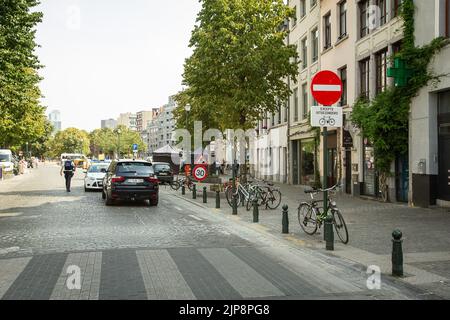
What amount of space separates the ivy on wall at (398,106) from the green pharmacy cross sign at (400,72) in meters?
0.14

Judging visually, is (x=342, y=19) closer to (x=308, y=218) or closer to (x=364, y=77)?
(x=364, y=77)

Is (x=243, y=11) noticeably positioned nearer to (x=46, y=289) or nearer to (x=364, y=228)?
(x=364, y=228)

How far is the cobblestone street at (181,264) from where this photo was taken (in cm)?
584

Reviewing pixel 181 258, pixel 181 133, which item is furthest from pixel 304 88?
pixel 181 258

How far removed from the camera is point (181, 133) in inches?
1639

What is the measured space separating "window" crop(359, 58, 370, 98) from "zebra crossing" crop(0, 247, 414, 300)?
1514 centimetres

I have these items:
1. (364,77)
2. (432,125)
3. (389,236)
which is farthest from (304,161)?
(389,236)

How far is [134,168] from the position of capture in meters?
17.3

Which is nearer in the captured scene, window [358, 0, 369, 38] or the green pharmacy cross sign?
the green pharmacy cross sign

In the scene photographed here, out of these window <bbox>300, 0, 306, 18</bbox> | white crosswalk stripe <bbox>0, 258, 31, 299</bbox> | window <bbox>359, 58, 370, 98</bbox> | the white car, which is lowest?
white crosswalk stripe <bbox>0, 258, 31, 299</bbox>

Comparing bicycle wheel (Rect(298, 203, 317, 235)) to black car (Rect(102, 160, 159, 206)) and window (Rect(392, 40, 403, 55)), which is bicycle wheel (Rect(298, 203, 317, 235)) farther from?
window (Rect(392, 40, 403, 55))

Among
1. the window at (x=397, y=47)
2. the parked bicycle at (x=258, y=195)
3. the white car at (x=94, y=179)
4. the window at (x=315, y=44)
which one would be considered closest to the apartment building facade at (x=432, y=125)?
the window at (x=397, y=47)

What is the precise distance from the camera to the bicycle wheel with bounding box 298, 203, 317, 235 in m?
10.7

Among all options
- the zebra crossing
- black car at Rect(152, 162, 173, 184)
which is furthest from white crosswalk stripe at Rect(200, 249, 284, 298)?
black car at Rect(152, 162, 173, 184)
